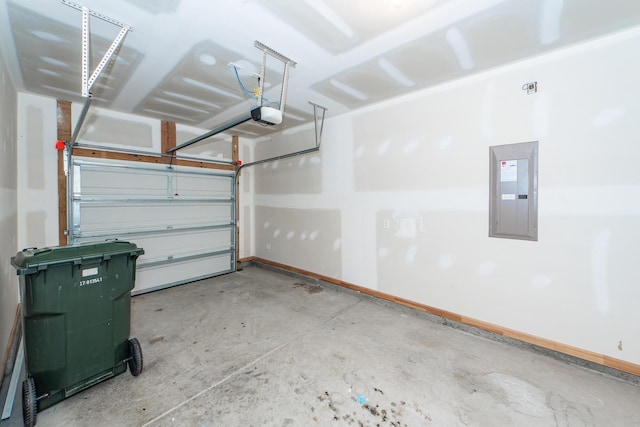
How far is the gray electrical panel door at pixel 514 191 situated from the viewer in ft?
7.98

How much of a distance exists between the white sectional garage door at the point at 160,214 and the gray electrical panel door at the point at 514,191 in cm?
420

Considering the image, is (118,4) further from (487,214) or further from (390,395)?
(487,214)

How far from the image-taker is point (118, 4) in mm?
1729

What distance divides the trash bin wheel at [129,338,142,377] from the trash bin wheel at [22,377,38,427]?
54cm

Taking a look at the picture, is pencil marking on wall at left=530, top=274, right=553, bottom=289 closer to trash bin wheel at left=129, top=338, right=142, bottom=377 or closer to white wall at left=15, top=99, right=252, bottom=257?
trash bin wheel at left=129, top=338, right=142, bottom=377

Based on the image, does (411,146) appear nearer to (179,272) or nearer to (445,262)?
(445,262)

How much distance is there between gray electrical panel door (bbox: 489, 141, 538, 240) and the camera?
2432 millimetres

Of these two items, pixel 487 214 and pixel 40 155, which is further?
pixel 40 155

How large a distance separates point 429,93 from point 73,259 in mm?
3556

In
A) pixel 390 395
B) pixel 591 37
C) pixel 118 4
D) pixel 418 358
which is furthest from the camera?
pixel 418 358

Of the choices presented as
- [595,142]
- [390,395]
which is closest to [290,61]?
[595,142]

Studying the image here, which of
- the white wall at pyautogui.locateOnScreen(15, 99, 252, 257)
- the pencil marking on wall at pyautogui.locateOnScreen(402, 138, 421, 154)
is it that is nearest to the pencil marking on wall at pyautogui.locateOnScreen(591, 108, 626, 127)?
the pencil marking on wall at pyautogui.locateOnScreen(402, 138, 421, 154)

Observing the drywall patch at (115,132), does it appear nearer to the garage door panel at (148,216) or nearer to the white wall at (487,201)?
the garage door panel at (148,216)

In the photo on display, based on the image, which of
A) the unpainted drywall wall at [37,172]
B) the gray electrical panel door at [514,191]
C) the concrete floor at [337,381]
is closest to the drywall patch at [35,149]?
the unpainted drywall wall at [37,172]
